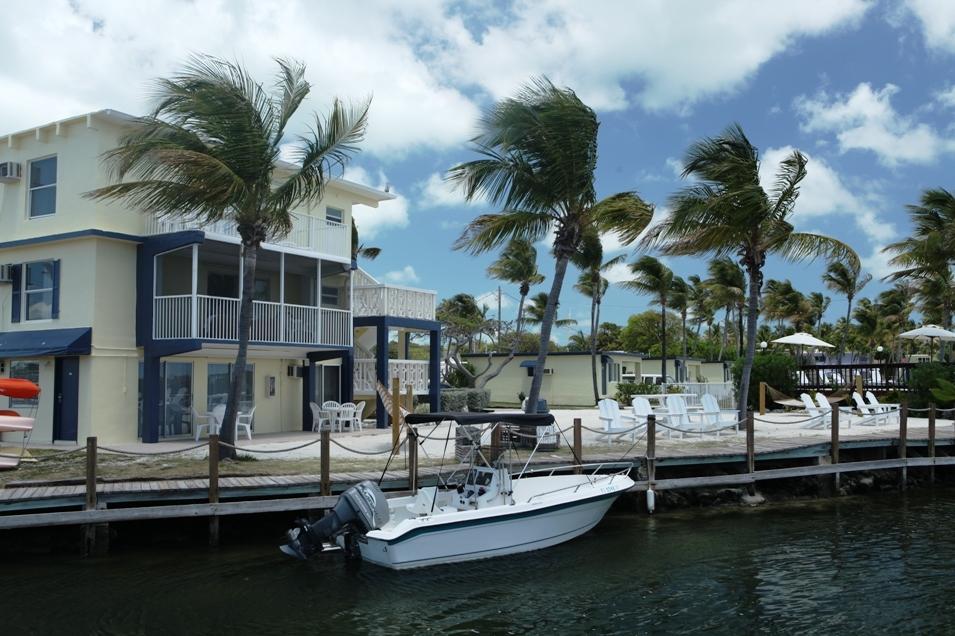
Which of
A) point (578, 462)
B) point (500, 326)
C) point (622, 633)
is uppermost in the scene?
point (500, 326)

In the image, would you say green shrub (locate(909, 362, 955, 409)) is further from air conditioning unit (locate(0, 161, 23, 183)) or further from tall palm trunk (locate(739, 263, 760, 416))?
air conditioning unit (locate(0, 161, 23, 183))

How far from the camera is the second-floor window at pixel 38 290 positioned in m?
21.1

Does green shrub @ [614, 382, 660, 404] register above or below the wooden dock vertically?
above

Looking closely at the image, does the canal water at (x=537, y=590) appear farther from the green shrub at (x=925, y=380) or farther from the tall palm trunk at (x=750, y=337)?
the green shrub at (x=925, y=380)

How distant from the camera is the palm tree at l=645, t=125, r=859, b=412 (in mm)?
22203

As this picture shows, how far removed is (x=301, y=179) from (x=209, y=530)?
7198mm

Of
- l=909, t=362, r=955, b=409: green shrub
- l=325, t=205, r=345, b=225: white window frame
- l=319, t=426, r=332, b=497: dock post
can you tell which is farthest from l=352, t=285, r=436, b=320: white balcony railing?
l=909, t=362, r=955, b=409: green shrub

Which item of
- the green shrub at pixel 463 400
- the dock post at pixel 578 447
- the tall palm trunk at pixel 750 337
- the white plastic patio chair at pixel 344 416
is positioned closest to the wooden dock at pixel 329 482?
the dock post at pixel 578 447

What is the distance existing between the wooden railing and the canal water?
18.2 meters

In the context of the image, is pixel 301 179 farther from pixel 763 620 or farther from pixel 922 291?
pixel 922 291

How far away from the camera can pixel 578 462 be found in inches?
605

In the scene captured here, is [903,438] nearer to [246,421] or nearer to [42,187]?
[246,421]

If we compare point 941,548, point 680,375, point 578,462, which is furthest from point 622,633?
point 680,375

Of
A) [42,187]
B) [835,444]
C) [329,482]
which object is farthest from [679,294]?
[329,482]
